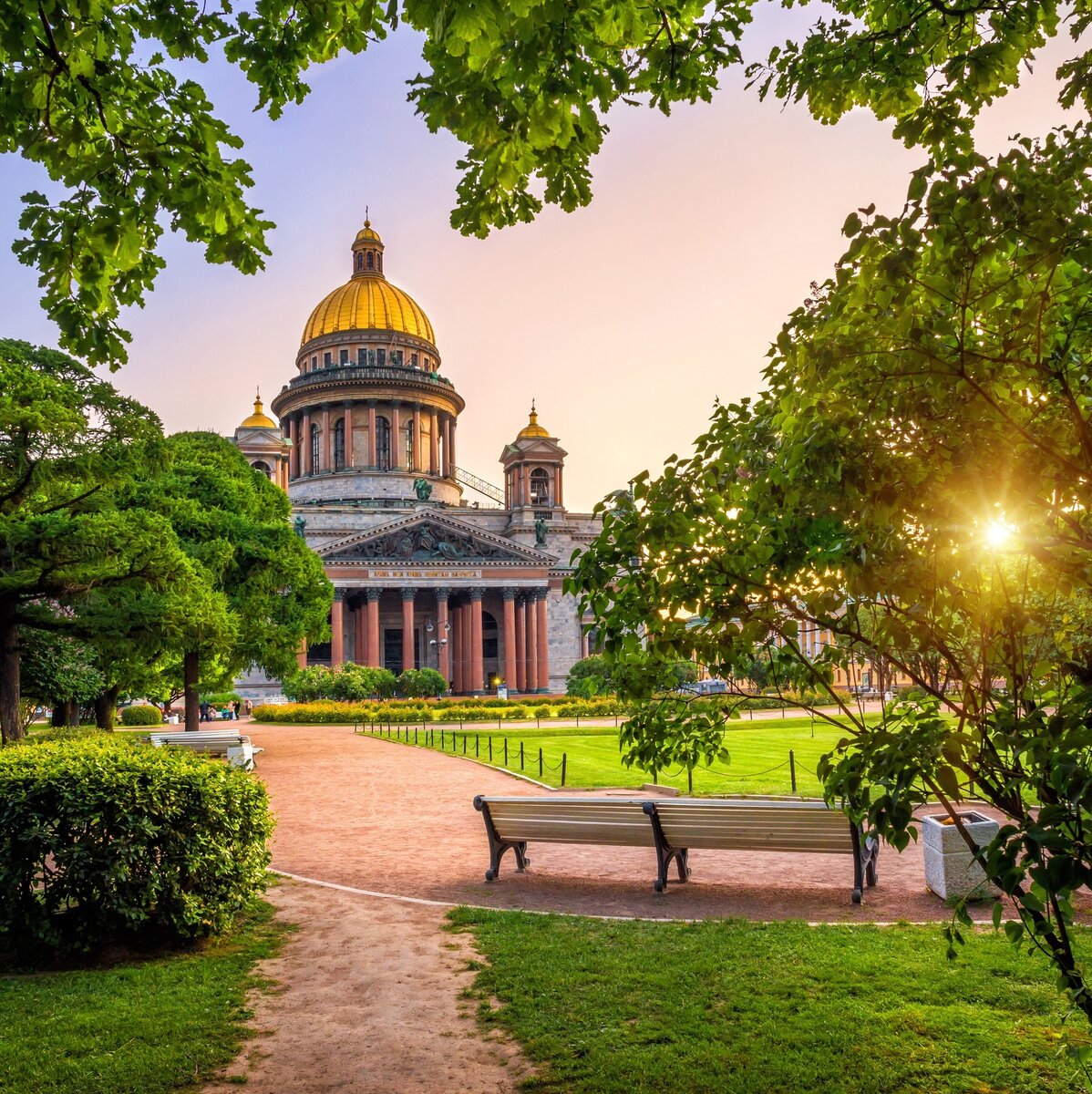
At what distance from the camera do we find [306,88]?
617cm

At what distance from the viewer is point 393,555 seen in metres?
69.1

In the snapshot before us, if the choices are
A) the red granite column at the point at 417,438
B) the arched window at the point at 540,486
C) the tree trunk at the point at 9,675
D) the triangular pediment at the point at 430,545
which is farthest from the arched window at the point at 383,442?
the tree trunk at the point at 9,675

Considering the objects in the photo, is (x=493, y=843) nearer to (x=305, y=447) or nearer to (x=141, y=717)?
(x=141, y=717)

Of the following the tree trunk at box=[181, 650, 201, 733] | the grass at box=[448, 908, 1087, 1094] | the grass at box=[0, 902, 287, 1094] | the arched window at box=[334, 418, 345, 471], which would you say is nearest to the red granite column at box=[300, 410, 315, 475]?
the arched window at box=[334, 418, 345, 471]

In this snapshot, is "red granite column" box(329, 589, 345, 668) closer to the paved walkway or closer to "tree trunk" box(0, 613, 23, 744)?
the paved walkway

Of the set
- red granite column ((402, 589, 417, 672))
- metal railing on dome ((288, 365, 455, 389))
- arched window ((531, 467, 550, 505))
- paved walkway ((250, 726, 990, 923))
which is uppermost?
metal railing on dome ((288, 365, 455, 389))

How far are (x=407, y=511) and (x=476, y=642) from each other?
11430 mm

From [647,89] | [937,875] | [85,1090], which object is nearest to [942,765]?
[647,89]

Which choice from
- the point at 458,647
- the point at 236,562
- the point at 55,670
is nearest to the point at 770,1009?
the point at 55,670

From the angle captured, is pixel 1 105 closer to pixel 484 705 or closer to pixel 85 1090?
pixel 85 1090

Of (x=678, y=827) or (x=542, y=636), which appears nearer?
(x=678, y=827)

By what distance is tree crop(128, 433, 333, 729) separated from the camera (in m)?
27.4

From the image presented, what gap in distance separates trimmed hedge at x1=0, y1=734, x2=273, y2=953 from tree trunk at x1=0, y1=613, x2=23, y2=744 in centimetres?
1044

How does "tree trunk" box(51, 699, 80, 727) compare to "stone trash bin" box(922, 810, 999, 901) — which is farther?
"tree trunk" box(51, 699, 80, 727)
